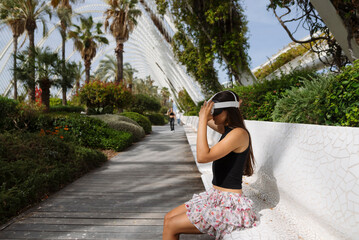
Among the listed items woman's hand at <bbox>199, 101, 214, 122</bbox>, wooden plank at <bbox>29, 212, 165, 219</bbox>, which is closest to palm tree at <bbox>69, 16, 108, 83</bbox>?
wooden plank at <bbox>29, 212, 165, 219</bbox>

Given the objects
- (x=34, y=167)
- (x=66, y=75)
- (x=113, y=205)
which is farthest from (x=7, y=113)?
(x=66, y=75)

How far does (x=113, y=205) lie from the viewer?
386 centimetres

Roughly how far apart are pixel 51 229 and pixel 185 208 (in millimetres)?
1981

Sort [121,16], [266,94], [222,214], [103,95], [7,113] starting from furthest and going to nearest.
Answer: [121,16] < [103,95] < [7,113] < [266,94] < [222,214]

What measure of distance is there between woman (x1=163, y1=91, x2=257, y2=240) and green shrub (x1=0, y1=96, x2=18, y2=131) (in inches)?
326

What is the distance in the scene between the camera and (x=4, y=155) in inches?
191

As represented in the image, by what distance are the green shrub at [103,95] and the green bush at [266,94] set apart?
1129cm

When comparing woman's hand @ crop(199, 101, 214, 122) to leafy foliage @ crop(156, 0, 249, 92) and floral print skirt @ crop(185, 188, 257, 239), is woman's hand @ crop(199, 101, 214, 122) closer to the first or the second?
floral print skirt @ crop(185, 188, 257, 239)

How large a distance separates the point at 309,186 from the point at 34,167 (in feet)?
15.2

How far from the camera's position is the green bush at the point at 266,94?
180 inches

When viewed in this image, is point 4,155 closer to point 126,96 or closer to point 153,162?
point 153,162

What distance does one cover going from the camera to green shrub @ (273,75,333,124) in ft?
9.39

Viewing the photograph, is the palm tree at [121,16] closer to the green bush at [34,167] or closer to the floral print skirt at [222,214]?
the green bush at [34,167]

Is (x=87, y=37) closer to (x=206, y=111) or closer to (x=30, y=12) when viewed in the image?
(x=30, y=12)
